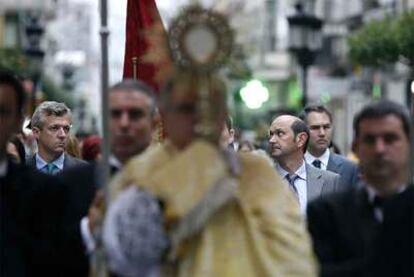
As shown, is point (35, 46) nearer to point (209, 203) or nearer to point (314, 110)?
point (314, 110)

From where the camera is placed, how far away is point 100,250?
25.2 feet


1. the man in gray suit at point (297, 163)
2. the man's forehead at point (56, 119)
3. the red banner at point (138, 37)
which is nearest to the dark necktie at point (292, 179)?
the man in gray suit at point (297, 163)

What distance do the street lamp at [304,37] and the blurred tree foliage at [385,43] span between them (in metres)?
1.03

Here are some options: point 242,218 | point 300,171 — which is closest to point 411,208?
point 242,218

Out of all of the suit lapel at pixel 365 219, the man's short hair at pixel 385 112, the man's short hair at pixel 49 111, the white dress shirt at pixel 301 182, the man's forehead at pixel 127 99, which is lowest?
the white dress shirt at pixel 301 182

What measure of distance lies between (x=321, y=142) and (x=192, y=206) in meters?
9.20

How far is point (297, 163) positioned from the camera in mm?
14211

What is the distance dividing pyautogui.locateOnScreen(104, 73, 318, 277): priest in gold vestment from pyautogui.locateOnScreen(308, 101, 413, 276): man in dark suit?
262 mm

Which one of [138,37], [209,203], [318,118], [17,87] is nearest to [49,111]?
[318,118]

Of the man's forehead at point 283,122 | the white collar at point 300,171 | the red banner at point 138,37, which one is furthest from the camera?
the man's forehead at point 283,122

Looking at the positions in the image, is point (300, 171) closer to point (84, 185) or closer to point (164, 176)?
point (84, 185)

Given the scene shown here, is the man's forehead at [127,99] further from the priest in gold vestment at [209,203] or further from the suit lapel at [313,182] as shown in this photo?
the suit lapel at [313,182]

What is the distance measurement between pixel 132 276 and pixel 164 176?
1.36 feet

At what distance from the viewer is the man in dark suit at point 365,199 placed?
786cm
